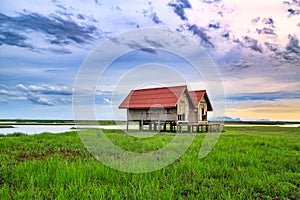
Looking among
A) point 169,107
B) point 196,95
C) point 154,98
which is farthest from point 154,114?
point 196,95

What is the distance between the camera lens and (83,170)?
6.14 metres

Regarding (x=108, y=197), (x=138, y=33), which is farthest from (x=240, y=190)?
(x=138, y=33)

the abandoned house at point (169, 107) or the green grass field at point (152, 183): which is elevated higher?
the abandoned house at point (169, 107)

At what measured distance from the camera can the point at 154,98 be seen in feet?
83.5

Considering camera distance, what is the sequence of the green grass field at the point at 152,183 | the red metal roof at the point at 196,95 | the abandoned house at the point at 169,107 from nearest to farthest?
the green grass field at the point at 152,183 < the abandoned house at the point at 169,107 < the red metal roof at the point at 196,95

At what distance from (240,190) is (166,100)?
1896 centimetres

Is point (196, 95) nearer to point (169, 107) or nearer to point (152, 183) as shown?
point (169, 107)

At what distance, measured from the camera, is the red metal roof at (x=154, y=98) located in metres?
23.9

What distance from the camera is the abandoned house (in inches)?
947

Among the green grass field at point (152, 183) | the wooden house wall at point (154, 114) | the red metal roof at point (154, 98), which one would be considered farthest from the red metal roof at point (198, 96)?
the green grass field at point (152, 183)

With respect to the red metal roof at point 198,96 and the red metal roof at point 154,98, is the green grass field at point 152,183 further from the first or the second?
the red metal roof at point 198,96

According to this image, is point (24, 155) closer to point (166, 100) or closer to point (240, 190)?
point (240, 190)

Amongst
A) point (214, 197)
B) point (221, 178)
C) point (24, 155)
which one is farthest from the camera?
point (24, 155)

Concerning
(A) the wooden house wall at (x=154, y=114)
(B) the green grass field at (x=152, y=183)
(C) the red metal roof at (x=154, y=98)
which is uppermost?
(C) the red metal roof at (x=154, y=98)
